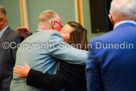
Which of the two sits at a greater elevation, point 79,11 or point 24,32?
point 79,11

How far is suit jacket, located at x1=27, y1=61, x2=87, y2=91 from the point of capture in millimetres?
1510

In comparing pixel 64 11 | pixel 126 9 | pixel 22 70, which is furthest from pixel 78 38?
pixel 64 11

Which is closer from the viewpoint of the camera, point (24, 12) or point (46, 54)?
point (46, 54)

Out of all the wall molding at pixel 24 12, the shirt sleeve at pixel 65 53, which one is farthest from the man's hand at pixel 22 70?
the wall molding at pixel 24 12

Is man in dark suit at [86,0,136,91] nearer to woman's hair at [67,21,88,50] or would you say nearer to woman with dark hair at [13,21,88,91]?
woman with dark hair at [13,21,88,91]

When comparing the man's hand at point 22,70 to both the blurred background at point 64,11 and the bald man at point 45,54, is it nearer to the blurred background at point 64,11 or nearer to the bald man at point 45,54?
Answer: the bald man at point 45,54

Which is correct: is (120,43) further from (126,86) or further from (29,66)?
(29,66)

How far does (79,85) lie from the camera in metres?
1.63

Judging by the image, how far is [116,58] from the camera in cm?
116

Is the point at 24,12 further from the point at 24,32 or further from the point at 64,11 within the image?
the point at 24,32

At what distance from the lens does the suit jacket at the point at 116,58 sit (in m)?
1.16

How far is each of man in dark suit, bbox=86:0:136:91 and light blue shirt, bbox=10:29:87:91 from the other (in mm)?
289

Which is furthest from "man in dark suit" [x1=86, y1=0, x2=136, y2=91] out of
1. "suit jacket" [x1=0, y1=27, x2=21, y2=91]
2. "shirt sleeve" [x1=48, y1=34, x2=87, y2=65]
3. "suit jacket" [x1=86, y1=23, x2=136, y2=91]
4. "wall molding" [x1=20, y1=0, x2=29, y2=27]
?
"wall molding" [x1=20, y1=0, x2=29, y2=27]

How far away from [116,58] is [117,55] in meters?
0.02
